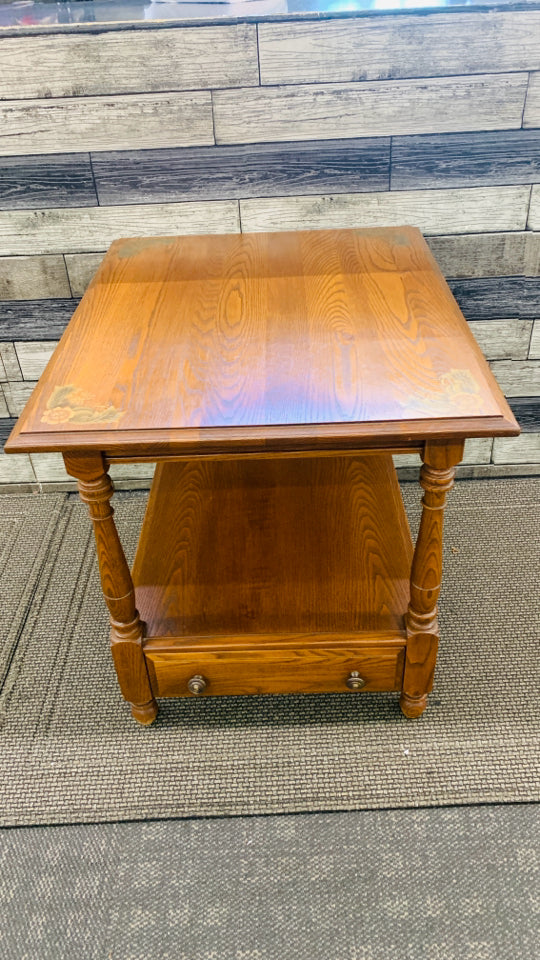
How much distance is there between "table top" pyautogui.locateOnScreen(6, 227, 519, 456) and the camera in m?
0.93

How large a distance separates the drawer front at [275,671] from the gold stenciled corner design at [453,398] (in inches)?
16.7

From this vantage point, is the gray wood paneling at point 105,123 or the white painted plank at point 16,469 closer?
the gray wood paneling at point 105,123

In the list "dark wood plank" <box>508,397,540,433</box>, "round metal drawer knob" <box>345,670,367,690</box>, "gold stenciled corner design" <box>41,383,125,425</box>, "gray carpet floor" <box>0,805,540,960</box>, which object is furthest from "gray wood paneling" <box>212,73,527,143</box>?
"gray carpet floor" <box>0,805,540,960</box>

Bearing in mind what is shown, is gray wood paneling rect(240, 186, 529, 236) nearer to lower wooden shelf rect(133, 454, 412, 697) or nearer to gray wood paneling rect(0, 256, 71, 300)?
gray wood paneling rect(0, 256, 71, 300)

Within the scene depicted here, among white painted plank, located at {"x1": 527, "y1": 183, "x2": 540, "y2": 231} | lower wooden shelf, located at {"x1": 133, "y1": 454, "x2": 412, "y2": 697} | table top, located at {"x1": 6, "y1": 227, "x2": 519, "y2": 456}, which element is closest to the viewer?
table top, located at {"x1": 6, "y1": 227, "x2": 519, "y2": 456}

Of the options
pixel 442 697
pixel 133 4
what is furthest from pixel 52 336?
pixel 442 697

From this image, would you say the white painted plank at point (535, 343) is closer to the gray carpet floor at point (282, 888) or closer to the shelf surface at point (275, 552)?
the shelf surface at point (275, 552)

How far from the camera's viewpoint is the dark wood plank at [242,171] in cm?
144

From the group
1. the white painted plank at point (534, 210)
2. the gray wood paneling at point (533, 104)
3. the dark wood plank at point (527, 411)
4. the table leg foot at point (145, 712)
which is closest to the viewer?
the table leg foot at point (145, 712)

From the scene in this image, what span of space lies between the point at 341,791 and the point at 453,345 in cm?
73

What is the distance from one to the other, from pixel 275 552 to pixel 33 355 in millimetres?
789

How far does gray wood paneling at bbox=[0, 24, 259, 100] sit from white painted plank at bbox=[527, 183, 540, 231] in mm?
604

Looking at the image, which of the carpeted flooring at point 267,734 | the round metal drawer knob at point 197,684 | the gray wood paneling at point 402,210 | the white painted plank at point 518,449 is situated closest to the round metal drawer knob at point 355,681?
the carpeted flooring at point 267,734

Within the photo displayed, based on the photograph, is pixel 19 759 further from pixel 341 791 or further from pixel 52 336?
pixel 52 336
